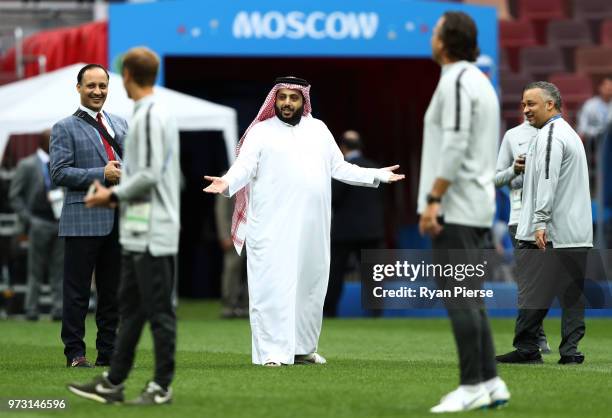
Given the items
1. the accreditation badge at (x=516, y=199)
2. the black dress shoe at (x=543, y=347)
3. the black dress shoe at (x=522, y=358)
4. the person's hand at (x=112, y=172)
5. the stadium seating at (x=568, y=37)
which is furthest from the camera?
the stadium seating at (x=568, y=37)

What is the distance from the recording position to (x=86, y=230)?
32.6 ft

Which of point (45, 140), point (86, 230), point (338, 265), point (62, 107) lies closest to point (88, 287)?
point (86, 230)

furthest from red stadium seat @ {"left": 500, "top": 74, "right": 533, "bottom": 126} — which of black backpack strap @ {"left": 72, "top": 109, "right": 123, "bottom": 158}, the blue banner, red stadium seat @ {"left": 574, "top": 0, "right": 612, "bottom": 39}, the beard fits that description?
black backpack strap @ {"left": 72, "top": 109, "right": 123, "bottom": 158}

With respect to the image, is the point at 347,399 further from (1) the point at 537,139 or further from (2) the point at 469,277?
(1) the point at 537,139

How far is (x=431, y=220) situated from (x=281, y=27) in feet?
35.8

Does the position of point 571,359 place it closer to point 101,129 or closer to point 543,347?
point 543,347

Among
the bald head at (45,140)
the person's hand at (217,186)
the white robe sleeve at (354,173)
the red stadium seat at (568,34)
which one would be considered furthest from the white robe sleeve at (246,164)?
the red stadium seat at (568,34)

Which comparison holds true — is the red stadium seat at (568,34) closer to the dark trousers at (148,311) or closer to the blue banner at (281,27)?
the blue banner at (281,27)

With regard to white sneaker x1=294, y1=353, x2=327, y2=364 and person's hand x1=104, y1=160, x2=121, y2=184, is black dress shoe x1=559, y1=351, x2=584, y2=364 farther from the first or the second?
person's hand x1=104, y1=160, x2=121, y2=184

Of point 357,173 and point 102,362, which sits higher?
point 357,173

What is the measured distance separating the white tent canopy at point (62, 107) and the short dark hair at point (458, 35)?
8394 millimetres

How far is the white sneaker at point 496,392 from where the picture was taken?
753 centimetres

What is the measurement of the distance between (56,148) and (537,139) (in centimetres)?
324

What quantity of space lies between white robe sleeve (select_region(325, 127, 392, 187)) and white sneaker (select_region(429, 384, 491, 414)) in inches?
120
